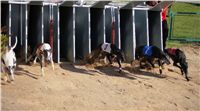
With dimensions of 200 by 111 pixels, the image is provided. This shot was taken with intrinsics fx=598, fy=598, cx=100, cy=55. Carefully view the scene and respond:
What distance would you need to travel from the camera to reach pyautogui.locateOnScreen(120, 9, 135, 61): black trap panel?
16688mm

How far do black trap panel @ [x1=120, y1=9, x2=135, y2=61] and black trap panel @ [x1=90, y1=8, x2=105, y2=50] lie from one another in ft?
2.49

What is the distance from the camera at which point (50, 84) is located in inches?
526

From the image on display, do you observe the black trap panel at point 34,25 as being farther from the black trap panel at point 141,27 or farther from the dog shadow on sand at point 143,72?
the black trap panel at point 141,27

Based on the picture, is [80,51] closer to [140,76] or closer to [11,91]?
[140,76]

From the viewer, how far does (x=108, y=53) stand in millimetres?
15344

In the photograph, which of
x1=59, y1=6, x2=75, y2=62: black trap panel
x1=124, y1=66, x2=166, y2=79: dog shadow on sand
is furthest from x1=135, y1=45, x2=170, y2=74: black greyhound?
x1=59, y1=6, x2=75, y2=62: black trap panel

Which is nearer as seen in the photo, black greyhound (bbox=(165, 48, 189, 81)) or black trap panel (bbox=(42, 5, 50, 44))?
black greyhound (bbox=(165, 48, 189, 81))

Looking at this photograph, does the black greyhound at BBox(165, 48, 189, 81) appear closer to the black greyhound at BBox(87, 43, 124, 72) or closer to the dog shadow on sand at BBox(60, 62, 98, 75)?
the black greyhound at BBox(87, 43, 124, 72)

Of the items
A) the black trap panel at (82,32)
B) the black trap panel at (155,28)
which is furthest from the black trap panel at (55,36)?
the black trap panel at (155,28)

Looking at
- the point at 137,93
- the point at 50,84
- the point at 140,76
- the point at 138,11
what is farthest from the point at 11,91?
the point at 138,11

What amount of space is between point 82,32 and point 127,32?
142cm

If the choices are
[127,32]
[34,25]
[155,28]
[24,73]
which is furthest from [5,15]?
[155,28]

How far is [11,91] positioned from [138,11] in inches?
225

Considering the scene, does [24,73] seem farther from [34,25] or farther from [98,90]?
[34,25]
